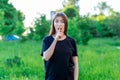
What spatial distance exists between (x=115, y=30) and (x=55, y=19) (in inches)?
1299

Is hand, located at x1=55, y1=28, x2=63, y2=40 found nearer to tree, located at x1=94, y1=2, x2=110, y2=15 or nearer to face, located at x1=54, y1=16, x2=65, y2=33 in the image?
face, located at x1=54, y1=16, x2=65, y2=33

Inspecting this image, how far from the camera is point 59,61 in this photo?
363 centimetres

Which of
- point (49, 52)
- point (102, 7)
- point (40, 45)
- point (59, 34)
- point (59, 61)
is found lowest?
point (40, 45)

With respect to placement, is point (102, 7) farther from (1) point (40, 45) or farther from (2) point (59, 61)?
(2) point (59, 61)

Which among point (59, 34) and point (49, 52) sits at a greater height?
point (59, 34)

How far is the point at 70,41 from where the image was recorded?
12.3 feet

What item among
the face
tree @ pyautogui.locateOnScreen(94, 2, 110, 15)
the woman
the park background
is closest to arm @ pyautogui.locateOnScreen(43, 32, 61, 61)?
the woman

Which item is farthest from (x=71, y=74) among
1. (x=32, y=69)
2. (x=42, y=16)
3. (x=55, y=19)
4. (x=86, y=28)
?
(x=42, y=16)

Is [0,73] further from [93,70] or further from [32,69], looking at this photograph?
[93,70]

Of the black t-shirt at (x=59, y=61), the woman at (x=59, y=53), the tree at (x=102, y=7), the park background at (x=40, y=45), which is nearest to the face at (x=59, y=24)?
the woman at (x=59, y=53)

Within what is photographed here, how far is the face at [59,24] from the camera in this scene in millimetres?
3654

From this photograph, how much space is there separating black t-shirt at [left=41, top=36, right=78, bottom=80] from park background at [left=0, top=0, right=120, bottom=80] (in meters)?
1.95

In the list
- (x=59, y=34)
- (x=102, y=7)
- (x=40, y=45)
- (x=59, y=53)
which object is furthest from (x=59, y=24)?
(x=102, y=7)

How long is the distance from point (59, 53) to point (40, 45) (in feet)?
53.0
